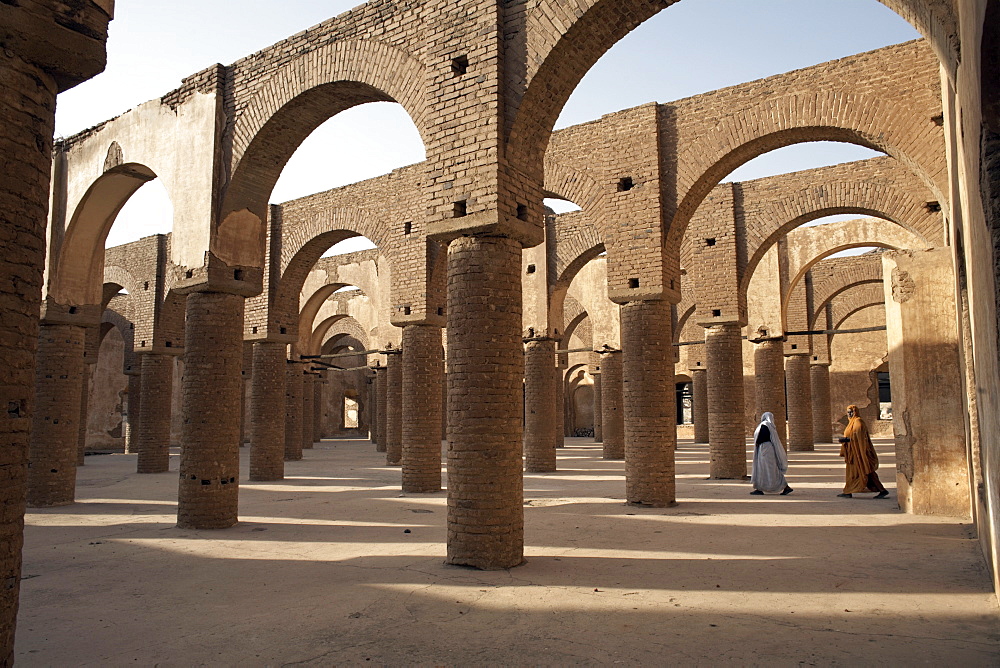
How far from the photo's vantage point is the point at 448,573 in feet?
20.0

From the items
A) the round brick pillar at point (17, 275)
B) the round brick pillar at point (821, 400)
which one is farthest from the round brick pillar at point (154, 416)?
the round brick pillar at point (821, 400)

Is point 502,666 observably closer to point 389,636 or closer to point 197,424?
point 389,636

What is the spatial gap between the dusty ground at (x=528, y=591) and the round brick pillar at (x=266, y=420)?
4508 mm

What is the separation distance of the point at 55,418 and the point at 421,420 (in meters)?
5.71

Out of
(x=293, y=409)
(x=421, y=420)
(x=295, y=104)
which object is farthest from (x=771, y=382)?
(x=295, y=104)

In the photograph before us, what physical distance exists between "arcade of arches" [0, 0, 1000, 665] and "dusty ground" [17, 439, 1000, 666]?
724mm

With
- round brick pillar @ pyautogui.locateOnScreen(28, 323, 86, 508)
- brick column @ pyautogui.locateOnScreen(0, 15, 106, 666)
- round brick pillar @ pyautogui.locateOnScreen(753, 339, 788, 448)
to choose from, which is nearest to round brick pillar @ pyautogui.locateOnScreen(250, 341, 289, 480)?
round brick pillar @ pyautogui.locateOnScreen(28, 323, 86, 508)

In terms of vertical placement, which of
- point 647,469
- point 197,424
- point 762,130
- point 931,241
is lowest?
point 647,469

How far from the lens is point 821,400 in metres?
24.1

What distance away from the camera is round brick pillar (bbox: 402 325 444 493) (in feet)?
38.7

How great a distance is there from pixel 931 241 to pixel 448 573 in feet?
39.1

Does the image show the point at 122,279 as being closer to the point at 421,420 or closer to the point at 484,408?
the point at 421,420

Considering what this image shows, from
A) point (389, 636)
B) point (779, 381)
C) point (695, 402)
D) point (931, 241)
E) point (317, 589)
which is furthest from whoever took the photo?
point (695, 402)

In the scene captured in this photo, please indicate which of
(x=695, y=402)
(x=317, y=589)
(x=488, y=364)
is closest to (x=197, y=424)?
(x=317, y=589)
